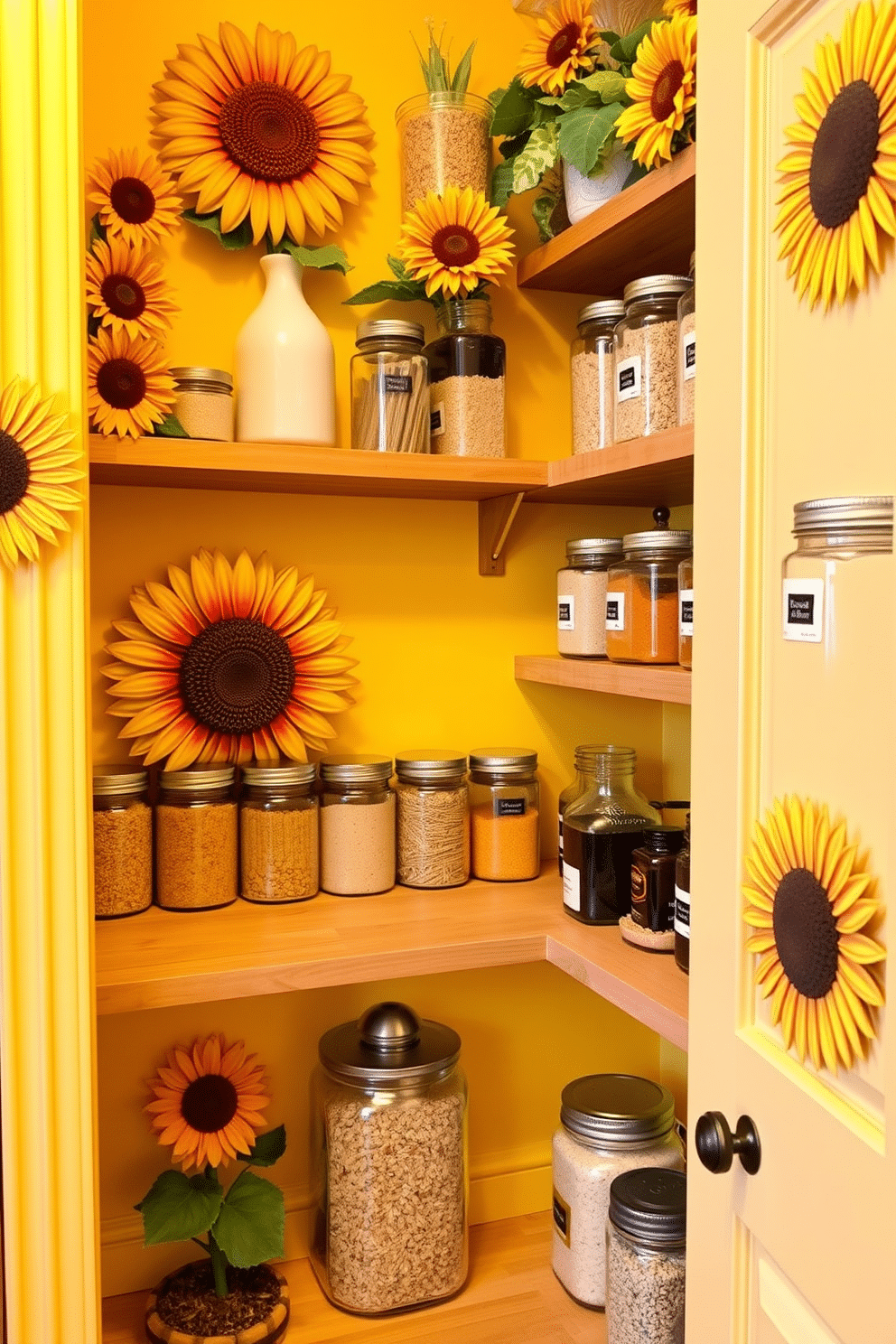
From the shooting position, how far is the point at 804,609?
0.72 metres

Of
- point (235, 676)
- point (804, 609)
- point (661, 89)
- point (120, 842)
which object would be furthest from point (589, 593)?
point (804, 609)

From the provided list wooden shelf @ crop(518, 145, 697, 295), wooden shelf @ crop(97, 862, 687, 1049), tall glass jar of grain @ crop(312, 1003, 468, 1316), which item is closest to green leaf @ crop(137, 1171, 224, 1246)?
tall glass jar of grain @ crop(312, 1003, 468, 1316)

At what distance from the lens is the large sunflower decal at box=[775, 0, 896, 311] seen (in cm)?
63

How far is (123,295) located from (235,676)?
21.5 inches

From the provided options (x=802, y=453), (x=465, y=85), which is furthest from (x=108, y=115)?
(x=802, y=453)

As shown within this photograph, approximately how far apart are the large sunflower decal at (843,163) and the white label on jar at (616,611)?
730mm

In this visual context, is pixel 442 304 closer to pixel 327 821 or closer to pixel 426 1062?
pixel 327 821

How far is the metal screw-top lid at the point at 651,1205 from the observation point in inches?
51.3

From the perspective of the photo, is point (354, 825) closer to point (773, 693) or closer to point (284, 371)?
point (284, 371)

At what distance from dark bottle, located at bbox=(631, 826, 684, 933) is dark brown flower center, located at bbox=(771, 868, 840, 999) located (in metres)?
0.63

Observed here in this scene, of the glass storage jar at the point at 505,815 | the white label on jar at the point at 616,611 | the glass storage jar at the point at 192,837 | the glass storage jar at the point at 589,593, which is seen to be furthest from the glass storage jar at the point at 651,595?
the glass storage jar at the point at 192,837

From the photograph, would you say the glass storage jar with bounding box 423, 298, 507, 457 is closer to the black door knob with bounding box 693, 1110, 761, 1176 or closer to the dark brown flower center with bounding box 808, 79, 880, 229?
the dark brown flower center with bounding box 808, 79, 880, 229

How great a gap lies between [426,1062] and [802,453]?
110 cm

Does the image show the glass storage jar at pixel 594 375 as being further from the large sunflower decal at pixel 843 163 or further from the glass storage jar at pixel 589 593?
the large sunflower decal at pixel 843 163
